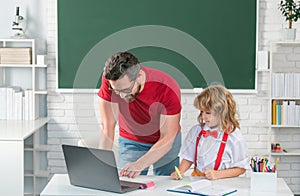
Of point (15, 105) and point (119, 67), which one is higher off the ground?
point (119, 67)

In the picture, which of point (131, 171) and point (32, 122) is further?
point (32, 122)

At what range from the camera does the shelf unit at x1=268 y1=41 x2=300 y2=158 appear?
15.1 ft

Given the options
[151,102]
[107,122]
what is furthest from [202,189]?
[107,122]

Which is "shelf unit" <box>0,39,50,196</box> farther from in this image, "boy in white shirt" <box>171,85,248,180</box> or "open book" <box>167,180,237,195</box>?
"open book" <box>167,180,237,195</box>

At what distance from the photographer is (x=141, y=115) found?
317 cm

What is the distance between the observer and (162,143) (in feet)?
10.2

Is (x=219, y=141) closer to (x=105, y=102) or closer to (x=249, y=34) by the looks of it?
(x=105, y=102)

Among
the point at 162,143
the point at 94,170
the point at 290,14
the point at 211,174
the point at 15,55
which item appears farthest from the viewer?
the point at 15,55

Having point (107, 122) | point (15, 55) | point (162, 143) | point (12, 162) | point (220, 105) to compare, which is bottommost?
point (12, 162)

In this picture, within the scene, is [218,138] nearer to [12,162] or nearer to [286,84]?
[12,162]

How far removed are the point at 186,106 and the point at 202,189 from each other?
2.18 m

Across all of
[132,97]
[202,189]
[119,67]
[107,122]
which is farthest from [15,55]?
[202,189]

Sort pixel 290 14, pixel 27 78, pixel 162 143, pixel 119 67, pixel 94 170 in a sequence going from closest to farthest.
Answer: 1. pixel 94 170
2. pixel 119 67
3. pixel 162 143
4. pixel 290 14
5. pixel 27 78

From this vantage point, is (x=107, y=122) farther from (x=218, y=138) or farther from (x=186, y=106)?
(x=186, y=106)
